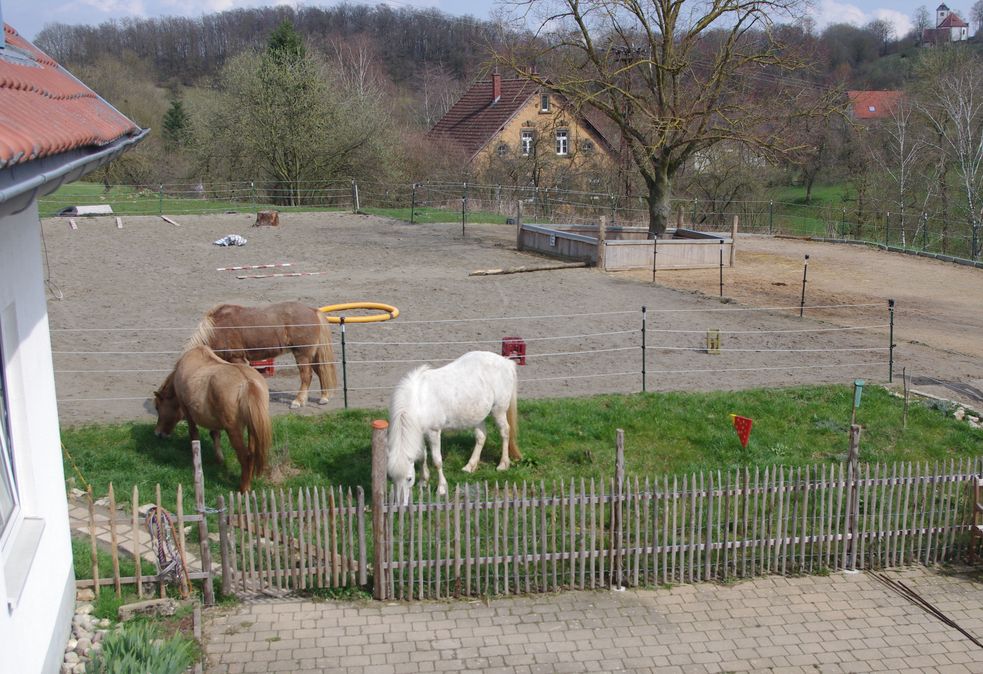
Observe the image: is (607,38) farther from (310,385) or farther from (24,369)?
(24,369)

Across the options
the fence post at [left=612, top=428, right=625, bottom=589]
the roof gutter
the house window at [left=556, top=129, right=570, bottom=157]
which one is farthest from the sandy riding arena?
the house window at [left=556, top=129, right=570, bottom=157]

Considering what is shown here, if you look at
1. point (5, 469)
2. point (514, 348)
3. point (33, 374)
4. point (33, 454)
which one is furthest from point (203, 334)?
point (5, 469)

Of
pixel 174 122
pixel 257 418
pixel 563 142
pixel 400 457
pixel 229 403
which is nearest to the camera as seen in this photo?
pixel 400 457

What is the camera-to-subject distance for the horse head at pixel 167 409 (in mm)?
10086

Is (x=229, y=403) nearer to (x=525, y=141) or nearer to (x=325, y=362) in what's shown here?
(x=325, y=362)

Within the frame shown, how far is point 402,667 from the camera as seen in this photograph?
6.54 meters

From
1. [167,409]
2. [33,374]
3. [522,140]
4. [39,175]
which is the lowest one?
[167,409]

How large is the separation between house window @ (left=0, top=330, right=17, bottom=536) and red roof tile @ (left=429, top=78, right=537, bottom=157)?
3649cm

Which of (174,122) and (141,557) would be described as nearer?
(141,557)

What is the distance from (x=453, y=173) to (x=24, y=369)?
1321 inches

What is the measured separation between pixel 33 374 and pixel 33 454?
53 centimetres

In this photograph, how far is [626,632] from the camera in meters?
7.07

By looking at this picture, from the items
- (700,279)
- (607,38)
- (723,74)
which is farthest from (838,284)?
(607,38)

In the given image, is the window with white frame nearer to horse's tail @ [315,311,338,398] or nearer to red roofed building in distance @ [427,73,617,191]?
red roofed building in distance @ [427,73,617,191]
